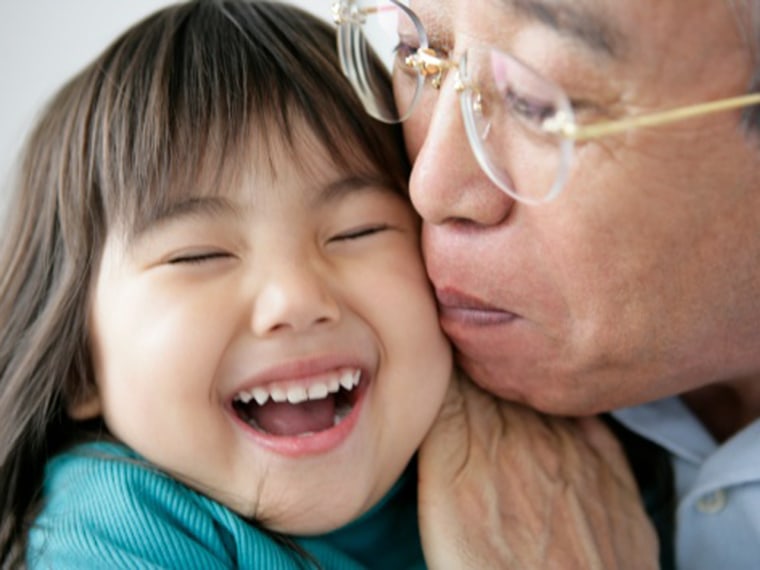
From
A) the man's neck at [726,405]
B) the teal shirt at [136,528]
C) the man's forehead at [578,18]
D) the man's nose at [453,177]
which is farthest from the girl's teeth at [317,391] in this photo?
the man's neck at [726,405]

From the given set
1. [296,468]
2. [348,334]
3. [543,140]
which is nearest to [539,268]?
[543,140]

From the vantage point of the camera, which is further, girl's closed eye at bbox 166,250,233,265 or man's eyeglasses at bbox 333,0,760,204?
girl's closed eye at bbox 166,250,233,265

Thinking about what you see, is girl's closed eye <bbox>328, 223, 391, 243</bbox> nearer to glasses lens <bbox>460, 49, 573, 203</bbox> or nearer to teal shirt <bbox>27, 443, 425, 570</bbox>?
glasses lens <bbox>460, 49, 573, 203</bbox>

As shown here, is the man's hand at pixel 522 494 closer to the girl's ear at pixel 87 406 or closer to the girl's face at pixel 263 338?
the girl's face at pixel 263 338

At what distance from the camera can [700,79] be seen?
1.05 m

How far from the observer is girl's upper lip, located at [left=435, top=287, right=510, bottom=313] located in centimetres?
127

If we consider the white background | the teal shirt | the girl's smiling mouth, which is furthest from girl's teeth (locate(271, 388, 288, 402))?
the white background

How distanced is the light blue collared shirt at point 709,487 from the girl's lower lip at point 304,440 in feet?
1.85

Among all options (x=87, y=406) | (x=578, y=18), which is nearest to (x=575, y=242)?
(x=578, y=18)

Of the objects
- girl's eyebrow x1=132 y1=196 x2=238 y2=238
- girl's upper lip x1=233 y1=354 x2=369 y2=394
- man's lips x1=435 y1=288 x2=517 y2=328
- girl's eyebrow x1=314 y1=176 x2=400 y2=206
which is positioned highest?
girl's eyebrow x1=132 y1=196 x2=238 y2=238

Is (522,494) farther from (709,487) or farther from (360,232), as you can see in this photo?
(360,232)

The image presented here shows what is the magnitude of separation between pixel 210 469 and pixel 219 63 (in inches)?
23.1

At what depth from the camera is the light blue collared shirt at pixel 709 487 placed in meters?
1.40

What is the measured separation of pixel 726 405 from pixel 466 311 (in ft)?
1.92
